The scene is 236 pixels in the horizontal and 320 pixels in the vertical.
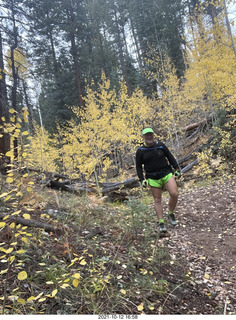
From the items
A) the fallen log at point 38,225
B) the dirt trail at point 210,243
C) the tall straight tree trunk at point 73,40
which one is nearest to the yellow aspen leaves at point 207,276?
the dirt trail at point 210,243

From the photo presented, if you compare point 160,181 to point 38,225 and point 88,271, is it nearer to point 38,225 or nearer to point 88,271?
point 88,271

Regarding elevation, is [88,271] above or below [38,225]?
below

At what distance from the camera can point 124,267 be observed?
2.43m

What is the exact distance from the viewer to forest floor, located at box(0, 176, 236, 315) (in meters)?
1.77

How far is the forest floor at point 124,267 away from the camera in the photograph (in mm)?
1772

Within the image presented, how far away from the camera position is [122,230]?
355cm

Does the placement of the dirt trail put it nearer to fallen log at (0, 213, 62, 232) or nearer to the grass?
the grass

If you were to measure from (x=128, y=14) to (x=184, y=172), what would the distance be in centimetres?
2528

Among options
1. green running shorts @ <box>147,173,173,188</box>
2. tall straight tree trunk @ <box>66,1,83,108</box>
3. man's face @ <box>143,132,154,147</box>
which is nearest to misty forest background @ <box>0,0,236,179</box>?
tall straight tree trunk @ <box>66,1,83,108</box>

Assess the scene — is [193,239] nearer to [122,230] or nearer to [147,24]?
[122,230]

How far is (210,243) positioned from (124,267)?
6.26 ft

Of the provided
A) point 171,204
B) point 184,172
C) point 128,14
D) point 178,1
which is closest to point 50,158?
point 184,172

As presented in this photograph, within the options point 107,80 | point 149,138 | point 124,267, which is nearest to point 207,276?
point 124,267

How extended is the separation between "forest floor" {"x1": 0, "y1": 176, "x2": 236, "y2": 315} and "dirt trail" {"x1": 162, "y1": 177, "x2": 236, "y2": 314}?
0.01 metres
